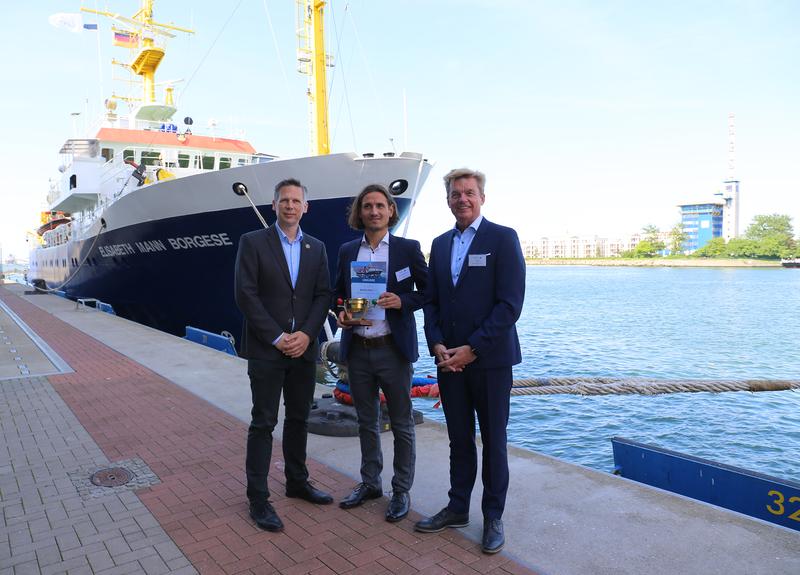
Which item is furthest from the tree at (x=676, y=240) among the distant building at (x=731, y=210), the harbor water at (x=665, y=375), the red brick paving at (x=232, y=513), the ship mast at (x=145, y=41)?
the red brick paving at (x=232, y=513)

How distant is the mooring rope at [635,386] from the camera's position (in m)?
7.33

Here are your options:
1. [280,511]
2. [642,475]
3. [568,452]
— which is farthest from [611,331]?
[280,511]

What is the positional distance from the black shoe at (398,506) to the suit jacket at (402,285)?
0.84 metres

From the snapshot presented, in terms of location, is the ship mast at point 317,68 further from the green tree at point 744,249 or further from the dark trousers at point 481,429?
the green tree at point 744,249

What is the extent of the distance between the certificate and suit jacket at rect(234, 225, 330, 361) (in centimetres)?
27

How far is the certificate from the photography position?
355cm

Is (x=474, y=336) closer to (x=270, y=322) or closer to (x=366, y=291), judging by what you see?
(x=366, y=291)

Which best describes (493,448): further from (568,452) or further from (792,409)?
(792,409)

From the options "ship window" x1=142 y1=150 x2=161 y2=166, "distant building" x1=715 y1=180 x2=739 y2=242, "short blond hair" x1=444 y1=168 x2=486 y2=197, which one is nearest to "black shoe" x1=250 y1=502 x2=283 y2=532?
"short blond hair" x1=444 y1=168 x2=486 y2=197

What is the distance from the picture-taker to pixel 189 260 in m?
12.6

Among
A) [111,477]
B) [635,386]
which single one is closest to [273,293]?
[111,477]

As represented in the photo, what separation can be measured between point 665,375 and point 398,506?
15135 millimetres

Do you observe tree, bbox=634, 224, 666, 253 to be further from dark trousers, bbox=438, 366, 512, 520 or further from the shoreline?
dark trousers, bbox=438, 366, 512, 520

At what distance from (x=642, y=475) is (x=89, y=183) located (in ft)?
64.7
